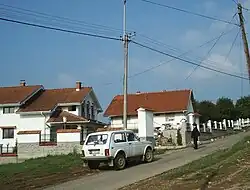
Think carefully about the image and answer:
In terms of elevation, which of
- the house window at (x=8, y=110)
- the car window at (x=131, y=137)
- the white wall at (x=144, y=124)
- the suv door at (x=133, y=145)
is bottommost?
the suv door at (x=133, y=145)

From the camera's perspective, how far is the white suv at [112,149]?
65.5ft

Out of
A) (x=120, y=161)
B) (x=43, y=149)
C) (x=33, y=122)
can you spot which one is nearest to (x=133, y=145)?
(x=120, y=161)

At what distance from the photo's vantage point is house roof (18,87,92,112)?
4735 centimetres

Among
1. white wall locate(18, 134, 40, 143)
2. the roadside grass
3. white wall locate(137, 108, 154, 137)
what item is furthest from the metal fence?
the roadside grass

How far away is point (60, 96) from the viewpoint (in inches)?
1983

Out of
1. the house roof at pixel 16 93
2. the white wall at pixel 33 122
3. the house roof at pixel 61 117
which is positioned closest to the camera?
the house roof at pixel 61 117

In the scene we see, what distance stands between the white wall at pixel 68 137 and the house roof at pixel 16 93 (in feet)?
63.7

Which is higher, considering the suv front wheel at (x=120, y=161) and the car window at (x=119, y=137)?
the car window at (x=119, y=137)

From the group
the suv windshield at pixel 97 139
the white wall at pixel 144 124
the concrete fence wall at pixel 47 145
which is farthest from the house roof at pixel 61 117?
the suv windshield at pixel 97 139

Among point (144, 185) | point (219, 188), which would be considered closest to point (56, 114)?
point (144, 185)

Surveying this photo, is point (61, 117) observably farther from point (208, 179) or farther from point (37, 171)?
point (208, 179)

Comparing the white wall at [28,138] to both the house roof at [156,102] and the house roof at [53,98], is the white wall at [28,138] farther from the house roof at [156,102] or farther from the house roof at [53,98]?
the house roof at [156,102]

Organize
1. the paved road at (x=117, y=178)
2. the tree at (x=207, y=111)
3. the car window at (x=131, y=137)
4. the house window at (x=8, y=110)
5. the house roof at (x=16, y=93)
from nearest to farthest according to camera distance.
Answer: the paved road at (x=117, y=178) → the car window at (x=131, y=137) → the house window at (x=8, y=110) → the house roof at (x=16, y=93) → the tree at (x=207, y=111)

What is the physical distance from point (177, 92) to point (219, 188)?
148ft
